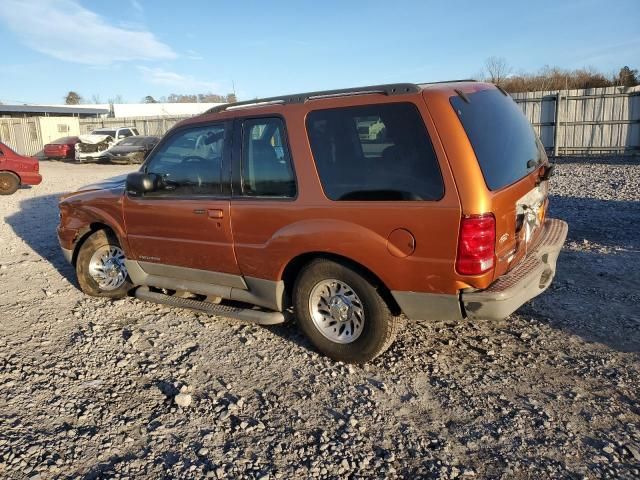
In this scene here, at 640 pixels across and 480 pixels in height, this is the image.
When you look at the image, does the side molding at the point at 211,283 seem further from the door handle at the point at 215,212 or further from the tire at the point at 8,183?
the tire at the point at 8,183

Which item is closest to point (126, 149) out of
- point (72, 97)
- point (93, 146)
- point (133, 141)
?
point (133, 141)

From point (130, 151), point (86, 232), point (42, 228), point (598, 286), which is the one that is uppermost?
point (130, 151)

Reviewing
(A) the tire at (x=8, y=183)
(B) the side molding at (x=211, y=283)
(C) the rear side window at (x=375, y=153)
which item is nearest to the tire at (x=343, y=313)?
(B) the side molding at (x=211, y=283)

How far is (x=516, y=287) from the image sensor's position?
3295 millimetres

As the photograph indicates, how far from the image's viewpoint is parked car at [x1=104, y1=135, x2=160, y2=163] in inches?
875

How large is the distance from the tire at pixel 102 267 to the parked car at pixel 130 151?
695 inches

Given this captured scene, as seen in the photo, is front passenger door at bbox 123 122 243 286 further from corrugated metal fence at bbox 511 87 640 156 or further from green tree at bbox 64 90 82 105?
green tree at bbox 64 90 82 105

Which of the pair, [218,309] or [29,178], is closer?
[218,309]

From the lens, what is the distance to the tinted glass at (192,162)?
165 inches

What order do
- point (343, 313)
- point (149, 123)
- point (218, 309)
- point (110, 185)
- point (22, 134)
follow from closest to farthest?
point (343, 313)
point (218, 309)
point (110, 185)
point (22, 134)
point (149, 123)

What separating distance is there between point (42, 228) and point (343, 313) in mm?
7542

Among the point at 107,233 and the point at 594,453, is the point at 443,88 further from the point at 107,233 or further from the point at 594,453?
the point at 107,233

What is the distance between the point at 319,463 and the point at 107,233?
12.1 feet

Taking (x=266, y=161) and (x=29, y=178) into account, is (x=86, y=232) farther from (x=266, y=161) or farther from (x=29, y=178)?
(x=29, y=178)
